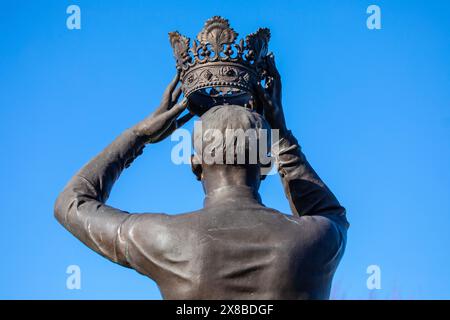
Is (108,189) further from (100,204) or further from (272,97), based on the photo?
(272,97)

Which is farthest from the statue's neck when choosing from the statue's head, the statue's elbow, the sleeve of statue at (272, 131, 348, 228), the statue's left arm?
the statue's elbow

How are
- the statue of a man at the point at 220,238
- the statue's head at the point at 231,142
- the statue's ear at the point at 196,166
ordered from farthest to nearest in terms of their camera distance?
the statue's ear at the point at 196,166, the statue's head at the point at 231,142, the statue of a man at the point at 220,238

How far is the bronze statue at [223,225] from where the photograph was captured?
19.5 feet

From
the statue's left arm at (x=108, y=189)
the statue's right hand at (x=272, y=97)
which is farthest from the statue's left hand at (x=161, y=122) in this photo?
the statue's right hand at (x=272, y=97)

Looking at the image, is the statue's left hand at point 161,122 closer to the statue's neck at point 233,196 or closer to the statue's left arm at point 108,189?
the statue's left arm at point 108,189

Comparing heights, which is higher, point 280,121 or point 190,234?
point 280,121

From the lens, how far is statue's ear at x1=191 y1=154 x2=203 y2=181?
6457mm

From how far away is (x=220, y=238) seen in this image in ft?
19.7

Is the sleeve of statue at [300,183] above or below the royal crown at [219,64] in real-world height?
below

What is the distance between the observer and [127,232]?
241 inches

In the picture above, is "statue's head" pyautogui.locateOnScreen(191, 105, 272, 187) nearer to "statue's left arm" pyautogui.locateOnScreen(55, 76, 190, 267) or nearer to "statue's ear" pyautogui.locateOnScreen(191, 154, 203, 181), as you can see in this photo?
"statue's ear" pyautogui.locateOnScreen(191, 154, 203, 181)
